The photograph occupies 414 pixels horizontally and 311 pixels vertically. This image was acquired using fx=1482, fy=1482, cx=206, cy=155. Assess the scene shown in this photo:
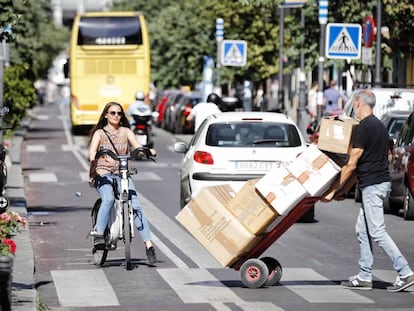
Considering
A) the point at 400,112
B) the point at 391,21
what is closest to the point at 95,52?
the point at 391,21

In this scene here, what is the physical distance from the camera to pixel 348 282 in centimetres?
1272

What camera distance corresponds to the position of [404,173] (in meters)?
20.5

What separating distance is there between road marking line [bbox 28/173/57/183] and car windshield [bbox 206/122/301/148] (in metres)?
9.09

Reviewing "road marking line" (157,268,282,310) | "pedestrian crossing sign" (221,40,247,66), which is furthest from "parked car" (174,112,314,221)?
"pedestrian crossing sign" (221,40,247,66)

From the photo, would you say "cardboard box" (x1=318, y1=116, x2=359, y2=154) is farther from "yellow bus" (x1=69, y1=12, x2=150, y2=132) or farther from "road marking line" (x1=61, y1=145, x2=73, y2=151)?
"yellow bus" (x1=69, y1=12, x2=150, y2=132)

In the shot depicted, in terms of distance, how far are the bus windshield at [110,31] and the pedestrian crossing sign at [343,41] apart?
1728 centimetres

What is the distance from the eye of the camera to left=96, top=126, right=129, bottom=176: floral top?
14383 millimetres

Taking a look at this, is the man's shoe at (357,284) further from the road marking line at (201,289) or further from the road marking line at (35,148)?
the road marking line at (35,148)

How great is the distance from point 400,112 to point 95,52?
23.9m

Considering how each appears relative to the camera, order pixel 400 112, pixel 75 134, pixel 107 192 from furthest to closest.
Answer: pixel 75 134
pixel 400 112
pixel 107 192

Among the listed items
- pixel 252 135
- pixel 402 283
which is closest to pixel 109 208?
pixel 402 283

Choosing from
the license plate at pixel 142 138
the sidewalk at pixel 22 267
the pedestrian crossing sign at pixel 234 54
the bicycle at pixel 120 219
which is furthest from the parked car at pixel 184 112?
the bicycle at pixel 120 219

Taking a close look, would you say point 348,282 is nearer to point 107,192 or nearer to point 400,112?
point 107,192

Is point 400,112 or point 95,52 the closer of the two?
point 400,112
